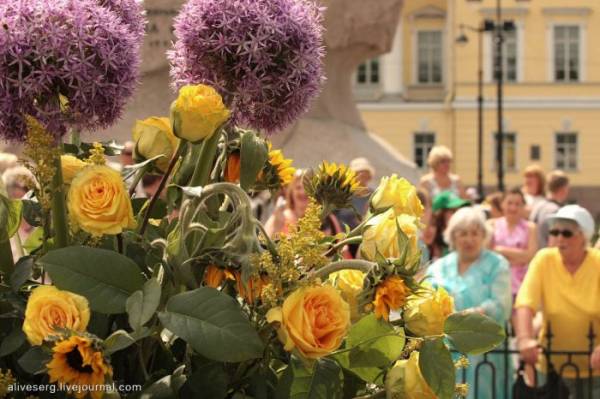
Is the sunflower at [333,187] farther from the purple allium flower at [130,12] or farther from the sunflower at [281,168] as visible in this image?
the purple allium flower at [130,12]

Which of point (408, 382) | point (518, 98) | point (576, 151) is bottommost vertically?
point (576, 151)

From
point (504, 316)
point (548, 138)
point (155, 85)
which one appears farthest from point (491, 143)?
point (504, 316)

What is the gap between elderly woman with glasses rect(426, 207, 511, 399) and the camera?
5910 mm

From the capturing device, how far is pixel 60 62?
149 cm

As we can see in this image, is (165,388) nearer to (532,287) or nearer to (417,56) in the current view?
(532,287)

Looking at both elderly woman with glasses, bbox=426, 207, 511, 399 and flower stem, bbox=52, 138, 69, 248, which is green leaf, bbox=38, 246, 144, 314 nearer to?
flower stem, bbox=52, 138, 69, 248

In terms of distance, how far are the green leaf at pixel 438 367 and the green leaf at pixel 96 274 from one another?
0.31m

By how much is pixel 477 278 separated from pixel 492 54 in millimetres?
36436

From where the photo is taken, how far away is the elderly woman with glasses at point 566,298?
588 cm

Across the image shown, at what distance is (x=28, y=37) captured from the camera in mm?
1484

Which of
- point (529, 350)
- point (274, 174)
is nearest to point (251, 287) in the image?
point (274, 174)

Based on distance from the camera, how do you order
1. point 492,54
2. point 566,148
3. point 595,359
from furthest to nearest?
1. point 566,148
2. point 492,54
3. point 595,359

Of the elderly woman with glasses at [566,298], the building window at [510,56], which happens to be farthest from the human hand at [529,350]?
the building window at [510,56]

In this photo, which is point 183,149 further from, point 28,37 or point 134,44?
point 28,37
